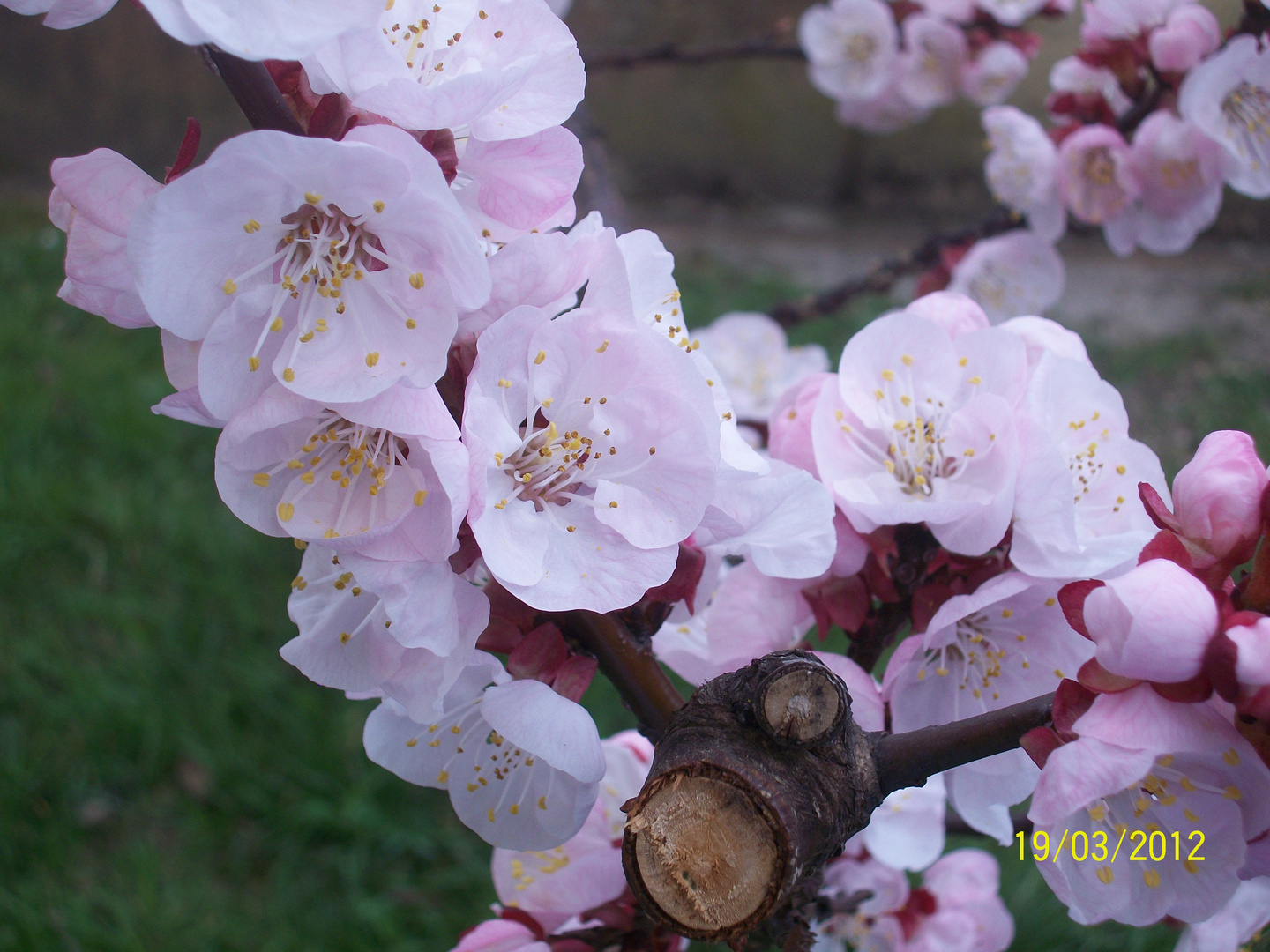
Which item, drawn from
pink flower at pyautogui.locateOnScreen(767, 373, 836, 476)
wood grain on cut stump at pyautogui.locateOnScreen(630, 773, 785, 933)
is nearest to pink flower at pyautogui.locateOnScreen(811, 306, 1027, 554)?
pink flower at pyautogui.locateOnScreen(767, 373, 836, 476)

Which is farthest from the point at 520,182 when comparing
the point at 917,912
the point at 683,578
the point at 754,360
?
the point at 754,360

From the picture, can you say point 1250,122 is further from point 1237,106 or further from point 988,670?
point 988,670

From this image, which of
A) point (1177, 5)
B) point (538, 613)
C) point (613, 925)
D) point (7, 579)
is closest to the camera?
point (538, 613)

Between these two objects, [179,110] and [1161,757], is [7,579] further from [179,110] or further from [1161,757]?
[179,110]

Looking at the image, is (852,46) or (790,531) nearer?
(790,531)

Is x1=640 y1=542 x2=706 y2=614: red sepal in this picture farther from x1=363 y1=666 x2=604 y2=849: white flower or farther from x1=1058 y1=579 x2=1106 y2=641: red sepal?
x1=1058 y1=579 x2=1106 y2=641: red sepal

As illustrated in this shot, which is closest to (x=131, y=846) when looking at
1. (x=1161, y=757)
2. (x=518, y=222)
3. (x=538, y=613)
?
(x=538, y=613)
